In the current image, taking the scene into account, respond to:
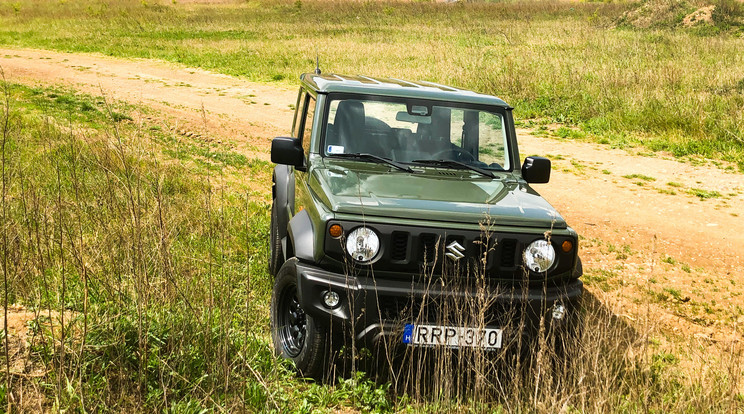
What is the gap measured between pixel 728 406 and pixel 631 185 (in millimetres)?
6790

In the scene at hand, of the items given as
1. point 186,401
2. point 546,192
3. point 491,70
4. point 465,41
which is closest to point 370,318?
point 186,401

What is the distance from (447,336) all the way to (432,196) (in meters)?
0.85

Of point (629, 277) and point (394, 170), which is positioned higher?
point (394, 170)

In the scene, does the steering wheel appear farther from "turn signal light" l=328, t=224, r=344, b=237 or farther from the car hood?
"turn signal light" l=328, t=224, r=344, b=237

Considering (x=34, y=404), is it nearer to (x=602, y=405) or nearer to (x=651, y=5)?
(x=602, y=405)

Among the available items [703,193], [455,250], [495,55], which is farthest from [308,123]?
[495,55]

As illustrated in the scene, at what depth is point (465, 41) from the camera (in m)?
25.2

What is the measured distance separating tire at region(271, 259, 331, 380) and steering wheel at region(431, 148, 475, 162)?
1.38 meters

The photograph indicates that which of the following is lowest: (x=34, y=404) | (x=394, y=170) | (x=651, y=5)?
(x=34, y=404)

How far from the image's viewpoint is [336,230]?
3.65m

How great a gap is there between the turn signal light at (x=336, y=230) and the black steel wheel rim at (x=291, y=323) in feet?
1.75

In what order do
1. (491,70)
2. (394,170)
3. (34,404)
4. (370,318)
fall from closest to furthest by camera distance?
(34,404) < (370,318) < (394,170) < (491,70)

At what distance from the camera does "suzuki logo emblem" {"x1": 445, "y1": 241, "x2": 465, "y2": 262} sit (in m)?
3.64

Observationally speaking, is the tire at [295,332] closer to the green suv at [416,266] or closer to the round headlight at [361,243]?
the green suv at [416,266]
